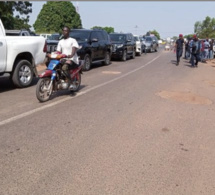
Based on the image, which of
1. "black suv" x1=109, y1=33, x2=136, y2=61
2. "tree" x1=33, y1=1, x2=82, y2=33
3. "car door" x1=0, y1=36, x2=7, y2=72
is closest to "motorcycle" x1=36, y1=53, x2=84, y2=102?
"car door" x1=0, y1=36, x2=7, y2=72

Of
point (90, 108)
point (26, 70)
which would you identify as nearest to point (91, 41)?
point (26, 70)

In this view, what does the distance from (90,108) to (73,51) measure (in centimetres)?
166

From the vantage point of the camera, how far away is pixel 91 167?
351 cm

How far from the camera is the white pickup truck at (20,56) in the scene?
7.46m

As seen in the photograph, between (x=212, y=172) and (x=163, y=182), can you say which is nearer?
(x=163, y=182)

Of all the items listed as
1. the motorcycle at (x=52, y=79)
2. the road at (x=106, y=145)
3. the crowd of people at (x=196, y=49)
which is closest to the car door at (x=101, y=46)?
the crowd of people at (x=196, y=49)

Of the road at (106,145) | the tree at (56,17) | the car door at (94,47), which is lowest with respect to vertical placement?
the road at (106,145)

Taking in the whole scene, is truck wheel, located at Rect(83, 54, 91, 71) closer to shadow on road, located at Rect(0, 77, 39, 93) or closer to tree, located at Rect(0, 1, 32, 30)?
shadow on road, located at Rect(0, 77, 39, 93)

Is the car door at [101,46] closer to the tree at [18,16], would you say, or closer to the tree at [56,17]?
the tree at [18,16]

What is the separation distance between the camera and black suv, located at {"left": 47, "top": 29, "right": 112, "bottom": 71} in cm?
1266

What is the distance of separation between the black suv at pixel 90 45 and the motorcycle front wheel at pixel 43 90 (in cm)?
587

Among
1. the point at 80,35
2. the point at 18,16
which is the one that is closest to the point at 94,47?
the point at 80,35

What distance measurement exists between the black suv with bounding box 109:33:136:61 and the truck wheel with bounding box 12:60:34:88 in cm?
1039

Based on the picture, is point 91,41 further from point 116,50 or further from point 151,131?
point 151,131
